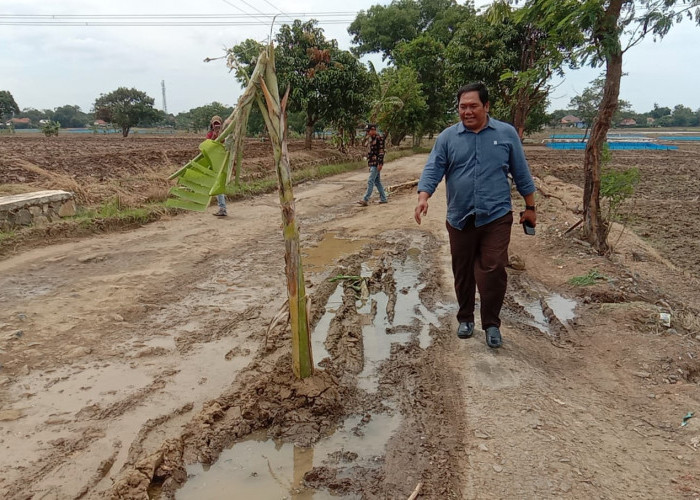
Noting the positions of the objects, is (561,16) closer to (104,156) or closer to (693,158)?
(104,156)

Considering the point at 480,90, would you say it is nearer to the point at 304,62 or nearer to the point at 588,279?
the point at 588,279

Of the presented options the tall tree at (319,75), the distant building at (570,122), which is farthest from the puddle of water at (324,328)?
the distant building at (570,122)

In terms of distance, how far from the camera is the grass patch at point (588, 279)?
210 inches

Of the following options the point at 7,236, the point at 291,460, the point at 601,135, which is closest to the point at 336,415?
the point at 291,460

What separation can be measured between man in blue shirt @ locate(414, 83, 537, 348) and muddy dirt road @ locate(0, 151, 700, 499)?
0.63 metres

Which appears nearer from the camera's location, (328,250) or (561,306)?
(561,306)

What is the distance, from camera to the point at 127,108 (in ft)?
155

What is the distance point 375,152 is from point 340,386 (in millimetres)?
7558

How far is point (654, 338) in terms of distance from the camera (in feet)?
12.9

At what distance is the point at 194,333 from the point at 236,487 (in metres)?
1.97

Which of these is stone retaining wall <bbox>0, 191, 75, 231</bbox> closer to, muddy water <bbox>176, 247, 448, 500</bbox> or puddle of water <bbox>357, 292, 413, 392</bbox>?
puddle of water <bbox>357, 292, 413, 392</bbox>

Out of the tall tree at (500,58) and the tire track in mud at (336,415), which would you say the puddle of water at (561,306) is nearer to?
the tire track in mud at (336,415)

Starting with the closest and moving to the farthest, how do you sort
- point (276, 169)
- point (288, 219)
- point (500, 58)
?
1. point (276, 169)
2. point (288, 219)
3. point (500, 58)

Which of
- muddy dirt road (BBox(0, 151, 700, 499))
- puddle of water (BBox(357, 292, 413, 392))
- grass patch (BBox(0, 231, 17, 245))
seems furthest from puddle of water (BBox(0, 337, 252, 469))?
grass patch (BBox(0, 231, 17, 245))
